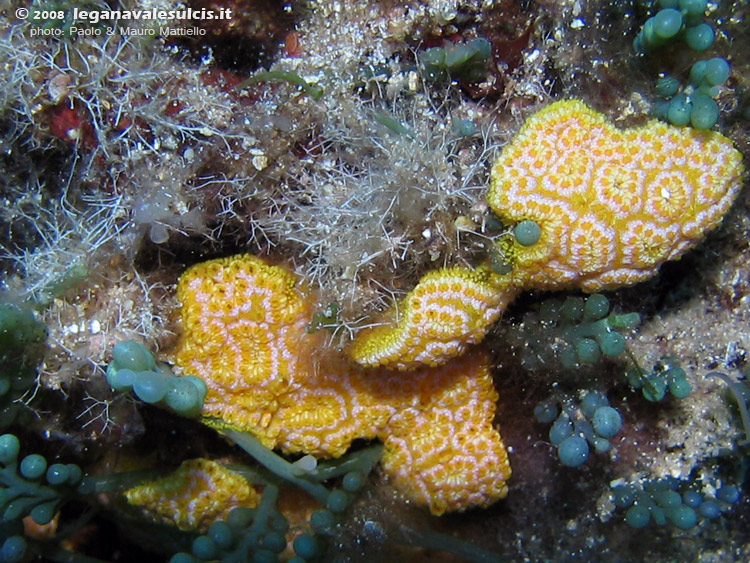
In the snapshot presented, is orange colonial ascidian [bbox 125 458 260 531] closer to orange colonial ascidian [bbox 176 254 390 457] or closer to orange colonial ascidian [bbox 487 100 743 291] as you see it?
orange colonial ascidian [bbox 176 254 390 457]

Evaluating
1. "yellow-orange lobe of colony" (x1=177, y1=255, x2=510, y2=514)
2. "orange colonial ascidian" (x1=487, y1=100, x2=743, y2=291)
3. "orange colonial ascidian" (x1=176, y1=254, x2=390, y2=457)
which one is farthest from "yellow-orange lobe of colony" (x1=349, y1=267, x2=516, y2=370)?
"orange colonial ascidian" (x1=176, y1=254, x2=390, y2=457)

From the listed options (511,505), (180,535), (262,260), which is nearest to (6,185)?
(262,260)

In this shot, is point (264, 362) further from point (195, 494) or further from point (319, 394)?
point (195, 494)

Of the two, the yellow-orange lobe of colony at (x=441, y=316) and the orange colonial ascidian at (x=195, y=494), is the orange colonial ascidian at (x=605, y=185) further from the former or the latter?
the orange colonial ascidian at (x=195, y=494)

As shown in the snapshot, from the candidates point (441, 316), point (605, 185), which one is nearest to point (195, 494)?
point (441, 316)

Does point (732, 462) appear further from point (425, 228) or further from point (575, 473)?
point (425, 228)

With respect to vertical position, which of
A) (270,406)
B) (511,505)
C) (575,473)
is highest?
(270,406)
